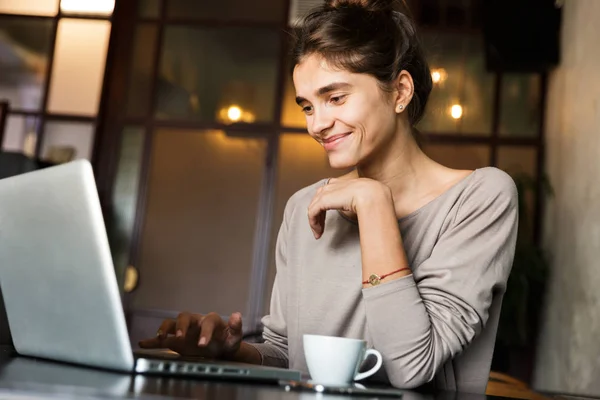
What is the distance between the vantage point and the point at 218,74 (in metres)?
4.66

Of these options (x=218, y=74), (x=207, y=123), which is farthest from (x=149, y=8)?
(x=207, y=123)

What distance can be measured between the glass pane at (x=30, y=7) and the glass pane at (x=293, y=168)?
1.77 m

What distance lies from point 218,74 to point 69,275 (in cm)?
396

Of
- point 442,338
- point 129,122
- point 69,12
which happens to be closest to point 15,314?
point 442,338

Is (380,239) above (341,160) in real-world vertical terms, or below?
below

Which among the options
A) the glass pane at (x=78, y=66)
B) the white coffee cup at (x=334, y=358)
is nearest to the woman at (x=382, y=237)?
the white coffee cup at (x=334, y=358)

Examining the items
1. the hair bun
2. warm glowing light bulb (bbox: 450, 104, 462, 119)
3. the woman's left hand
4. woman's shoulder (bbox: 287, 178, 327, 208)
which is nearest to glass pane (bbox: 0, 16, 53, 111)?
warm glowing light bulb (bbox: 450, 104, 462, 119)

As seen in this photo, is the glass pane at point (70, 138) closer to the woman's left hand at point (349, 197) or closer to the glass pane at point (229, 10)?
the glass pane at point (229, 10)

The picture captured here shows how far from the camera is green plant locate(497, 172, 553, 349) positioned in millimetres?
3576

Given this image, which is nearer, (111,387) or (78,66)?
(111,387)

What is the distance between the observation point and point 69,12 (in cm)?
479

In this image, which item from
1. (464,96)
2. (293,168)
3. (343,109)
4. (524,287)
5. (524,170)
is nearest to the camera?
(343,109)

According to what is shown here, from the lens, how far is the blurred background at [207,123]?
13.8 ft

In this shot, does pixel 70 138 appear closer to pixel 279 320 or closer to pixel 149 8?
pixel 149 8
